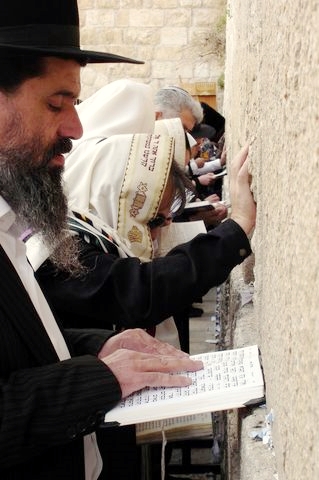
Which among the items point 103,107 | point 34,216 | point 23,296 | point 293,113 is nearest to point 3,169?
point 34,216

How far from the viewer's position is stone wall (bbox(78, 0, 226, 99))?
9625mm

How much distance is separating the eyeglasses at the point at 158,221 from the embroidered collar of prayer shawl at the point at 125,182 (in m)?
0.06

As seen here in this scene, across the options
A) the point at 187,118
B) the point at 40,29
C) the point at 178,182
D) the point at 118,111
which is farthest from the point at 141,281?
the point at 187,118

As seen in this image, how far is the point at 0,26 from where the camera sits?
1.30 metres

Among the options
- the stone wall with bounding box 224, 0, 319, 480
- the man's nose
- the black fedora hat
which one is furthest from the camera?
the man's nose

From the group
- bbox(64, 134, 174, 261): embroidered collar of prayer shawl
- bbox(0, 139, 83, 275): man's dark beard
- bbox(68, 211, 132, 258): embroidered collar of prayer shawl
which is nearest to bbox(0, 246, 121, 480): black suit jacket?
bbox(0, 139, 83, 275): man's dark beard

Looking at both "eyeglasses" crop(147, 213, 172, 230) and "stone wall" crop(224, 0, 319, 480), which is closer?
"stone wall" crop(224, 0, 319, 480)

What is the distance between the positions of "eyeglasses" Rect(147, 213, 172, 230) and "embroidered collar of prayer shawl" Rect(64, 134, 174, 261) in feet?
0.20

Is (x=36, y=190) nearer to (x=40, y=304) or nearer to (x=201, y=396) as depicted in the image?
(x=40, y=304)

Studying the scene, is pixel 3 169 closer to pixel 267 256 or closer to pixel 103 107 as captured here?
pixel 267 256

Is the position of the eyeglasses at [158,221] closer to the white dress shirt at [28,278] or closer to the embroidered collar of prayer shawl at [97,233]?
the embroidered collar of prayer shawl at [97,233]

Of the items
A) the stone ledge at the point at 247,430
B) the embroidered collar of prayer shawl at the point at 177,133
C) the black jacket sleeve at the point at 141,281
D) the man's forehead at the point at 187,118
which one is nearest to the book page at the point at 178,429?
the stone ledge at the point at 247,430

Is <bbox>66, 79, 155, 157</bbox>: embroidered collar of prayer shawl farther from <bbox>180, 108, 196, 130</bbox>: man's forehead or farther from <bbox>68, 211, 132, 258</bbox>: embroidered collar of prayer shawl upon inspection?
<bbox>180, 108, 196, 130</bbox>: man's forehead

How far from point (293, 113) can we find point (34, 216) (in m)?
0.75
